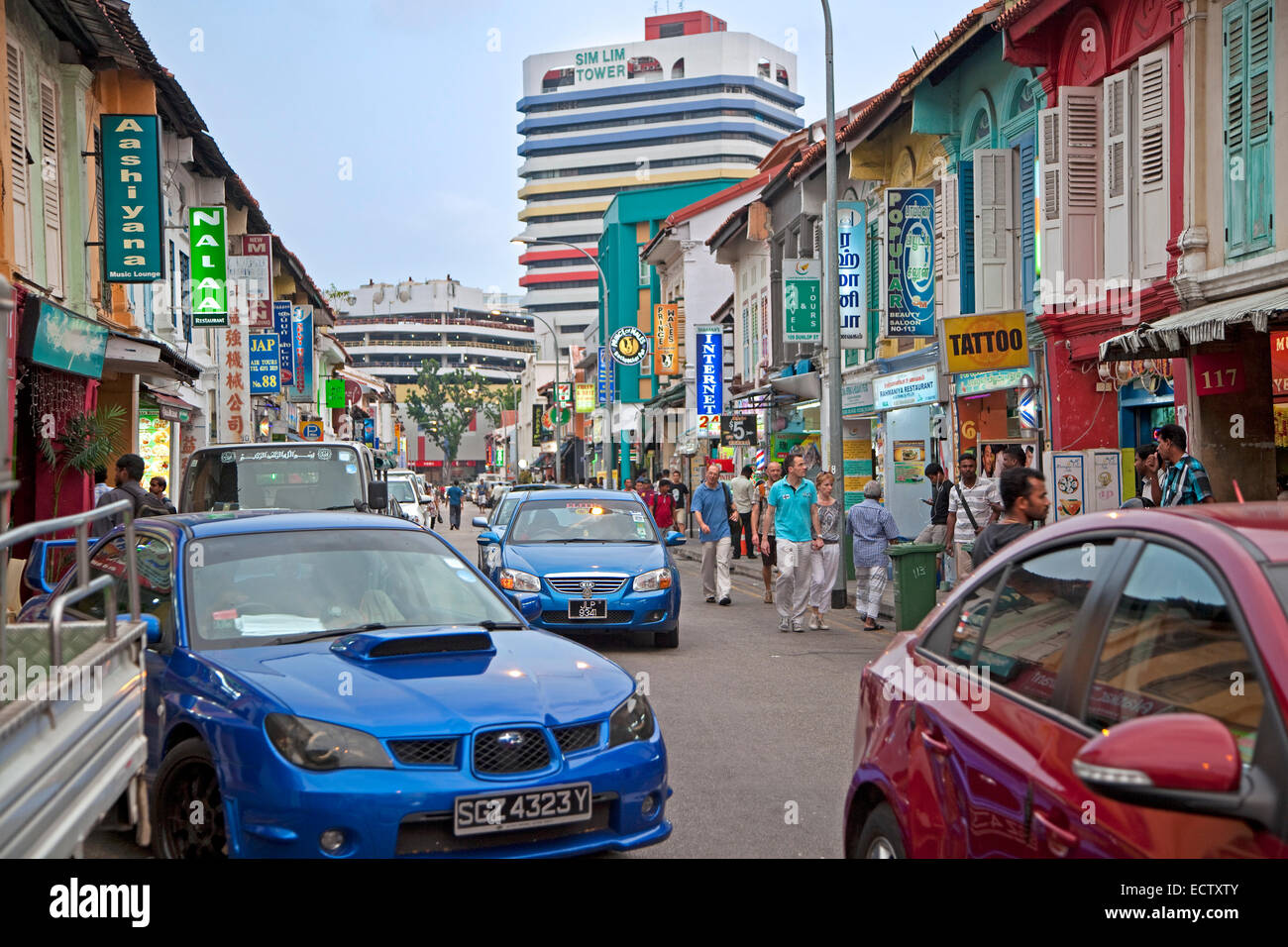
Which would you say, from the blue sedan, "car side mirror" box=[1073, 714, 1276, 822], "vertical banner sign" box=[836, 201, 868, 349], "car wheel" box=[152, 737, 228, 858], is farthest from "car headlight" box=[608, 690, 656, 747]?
"vertical banner sign" box=[836, 201, 868, 349]

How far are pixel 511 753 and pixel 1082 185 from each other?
13.3m

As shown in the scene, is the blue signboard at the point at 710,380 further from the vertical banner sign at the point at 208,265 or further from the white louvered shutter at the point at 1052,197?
the white louvered shutter at the point at 1052,197

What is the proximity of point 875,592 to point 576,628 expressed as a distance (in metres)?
3.95

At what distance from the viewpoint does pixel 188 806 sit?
5.22 m

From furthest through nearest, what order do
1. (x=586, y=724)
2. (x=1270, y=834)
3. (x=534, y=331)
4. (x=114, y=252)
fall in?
(x=534, y=331) → (x=114, y=252) → (x=586, y=724) → (x=1270, y=834)

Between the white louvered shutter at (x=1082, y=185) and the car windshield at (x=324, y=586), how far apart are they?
1138cm

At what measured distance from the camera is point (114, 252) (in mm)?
18156

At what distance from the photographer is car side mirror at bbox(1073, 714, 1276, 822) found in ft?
7.74

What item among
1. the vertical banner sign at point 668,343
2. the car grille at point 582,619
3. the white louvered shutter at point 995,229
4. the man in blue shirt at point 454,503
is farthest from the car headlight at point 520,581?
the vertical banner sign at point 668,343

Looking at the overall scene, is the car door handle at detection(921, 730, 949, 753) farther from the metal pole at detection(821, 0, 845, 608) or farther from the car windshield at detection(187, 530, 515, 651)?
the metal pole at detection(821, 0, 845, 608)
